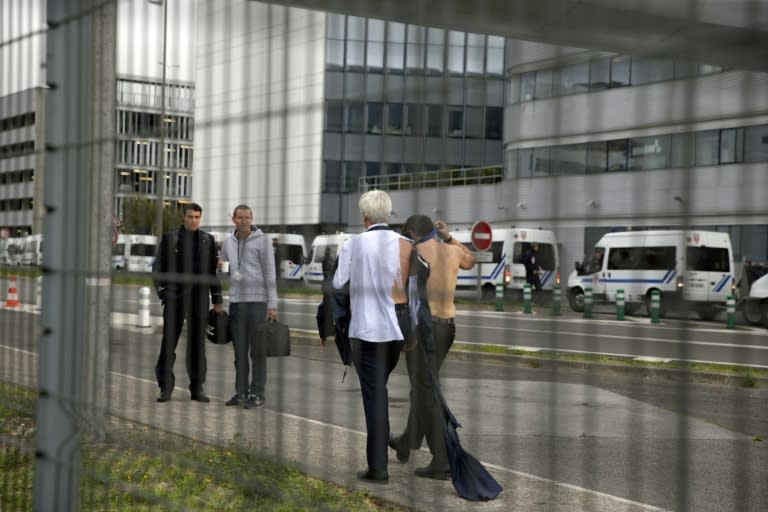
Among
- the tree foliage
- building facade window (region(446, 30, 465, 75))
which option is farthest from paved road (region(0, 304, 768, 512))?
the tree foliage

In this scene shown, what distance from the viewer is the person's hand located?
1.87 m

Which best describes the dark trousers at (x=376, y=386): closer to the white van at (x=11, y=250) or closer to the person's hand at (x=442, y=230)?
the person's hand at (x=442, y=230)

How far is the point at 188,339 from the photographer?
2.80m

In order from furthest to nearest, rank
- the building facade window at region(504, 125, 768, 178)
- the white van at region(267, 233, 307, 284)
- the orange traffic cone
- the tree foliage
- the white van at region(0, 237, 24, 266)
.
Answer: the orange traffic cone → the white van at region(0, 237, 24, 266) → the tree foliage → the white van at region(267, 233, 307, 284) → the building facade window at region(504, 125, 768, 178)

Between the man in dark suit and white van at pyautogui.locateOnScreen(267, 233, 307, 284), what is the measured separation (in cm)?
31

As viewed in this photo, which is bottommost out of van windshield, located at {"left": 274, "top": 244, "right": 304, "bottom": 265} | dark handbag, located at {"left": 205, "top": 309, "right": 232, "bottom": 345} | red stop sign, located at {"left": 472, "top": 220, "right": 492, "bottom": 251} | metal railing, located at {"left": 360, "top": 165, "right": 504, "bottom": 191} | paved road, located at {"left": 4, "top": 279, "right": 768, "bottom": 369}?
dark handbag, located at {"left": 205, "top": 309, "right": 232, "bottom": 345}

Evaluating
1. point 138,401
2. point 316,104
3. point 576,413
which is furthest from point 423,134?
point 138,401

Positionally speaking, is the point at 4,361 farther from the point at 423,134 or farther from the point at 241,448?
the point at 423,134

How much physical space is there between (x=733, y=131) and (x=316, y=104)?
104 centimetres

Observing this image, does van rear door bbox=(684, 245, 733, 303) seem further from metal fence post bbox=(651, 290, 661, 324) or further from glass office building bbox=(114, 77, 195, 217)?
glass office building bbox=(114, 77, 195, 217)

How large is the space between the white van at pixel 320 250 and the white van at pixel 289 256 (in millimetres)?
41

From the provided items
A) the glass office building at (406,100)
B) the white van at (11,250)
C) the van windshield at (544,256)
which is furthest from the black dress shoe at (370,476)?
the white van at (11,250)

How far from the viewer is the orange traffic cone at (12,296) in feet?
15.1

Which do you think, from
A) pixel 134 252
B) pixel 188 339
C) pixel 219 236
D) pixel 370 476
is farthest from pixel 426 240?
pixel 134 252
